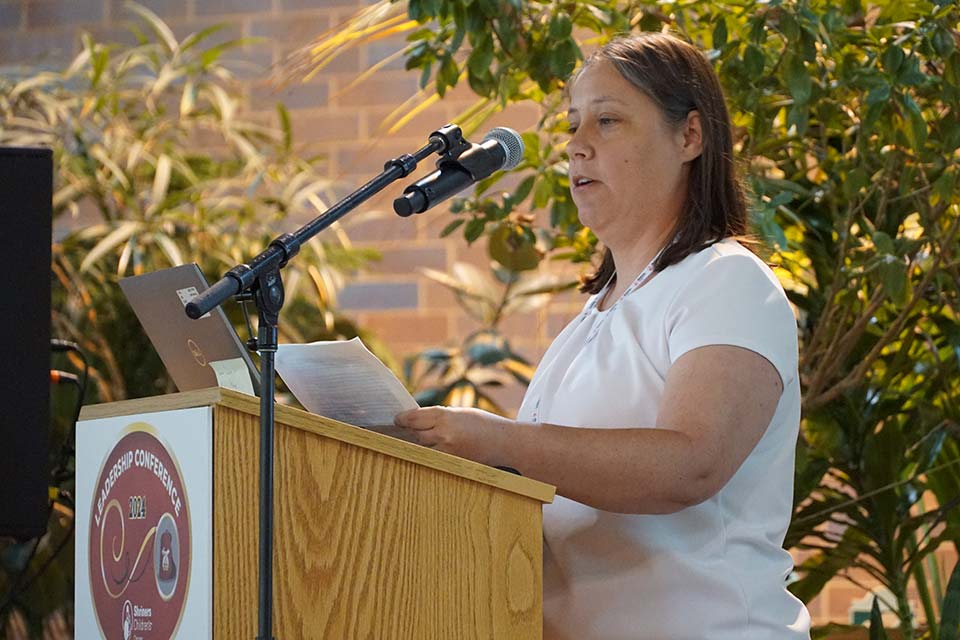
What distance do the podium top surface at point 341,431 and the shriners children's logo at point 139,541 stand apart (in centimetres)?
4

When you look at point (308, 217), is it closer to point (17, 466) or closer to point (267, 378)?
point (17, 466)

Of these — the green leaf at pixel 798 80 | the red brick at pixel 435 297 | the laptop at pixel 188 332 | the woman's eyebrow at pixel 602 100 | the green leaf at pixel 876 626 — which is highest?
the red brick at pixel 435 297

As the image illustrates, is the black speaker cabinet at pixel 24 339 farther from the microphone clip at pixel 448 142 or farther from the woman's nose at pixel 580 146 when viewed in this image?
the woman's nose at pixel 580 146

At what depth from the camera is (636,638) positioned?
161 cm

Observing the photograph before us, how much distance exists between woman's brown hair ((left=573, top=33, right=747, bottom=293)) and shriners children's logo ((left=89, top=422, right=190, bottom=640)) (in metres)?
0.77

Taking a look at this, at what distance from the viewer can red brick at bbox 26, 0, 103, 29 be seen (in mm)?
4617

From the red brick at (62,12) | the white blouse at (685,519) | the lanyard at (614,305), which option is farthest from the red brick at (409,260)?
the white blouse at (685,519)

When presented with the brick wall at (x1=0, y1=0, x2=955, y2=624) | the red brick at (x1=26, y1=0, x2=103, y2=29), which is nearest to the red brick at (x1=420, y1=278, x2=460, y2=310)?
the brick wall at (x1=0, y1=0, x2=955, y2=624)

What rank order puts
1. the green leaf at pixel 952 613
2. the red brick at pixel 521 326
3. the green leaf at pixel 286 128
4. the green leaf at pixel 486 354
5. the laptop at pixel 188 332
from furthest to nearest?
the red brick at pixel 521 326, the green leaf at pixel 286 128, the green leaf at pixel 486 354, the green leaf at pixel 952 613, the laptop at pixel 188 332

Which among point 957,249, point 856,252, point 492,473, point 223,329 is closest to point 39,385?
point 223,329

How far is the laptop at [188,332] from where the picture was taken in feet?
5.02

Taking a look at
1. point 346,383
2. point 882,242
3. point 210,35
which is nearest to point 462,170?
point 346,383

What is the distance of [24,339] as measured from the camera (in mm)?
1711

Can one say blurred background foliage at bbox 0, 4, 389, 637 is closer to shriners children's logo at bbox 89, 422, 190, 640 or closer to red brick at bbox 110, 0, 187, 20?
red brick at bbox 110, 0, 187, 20
